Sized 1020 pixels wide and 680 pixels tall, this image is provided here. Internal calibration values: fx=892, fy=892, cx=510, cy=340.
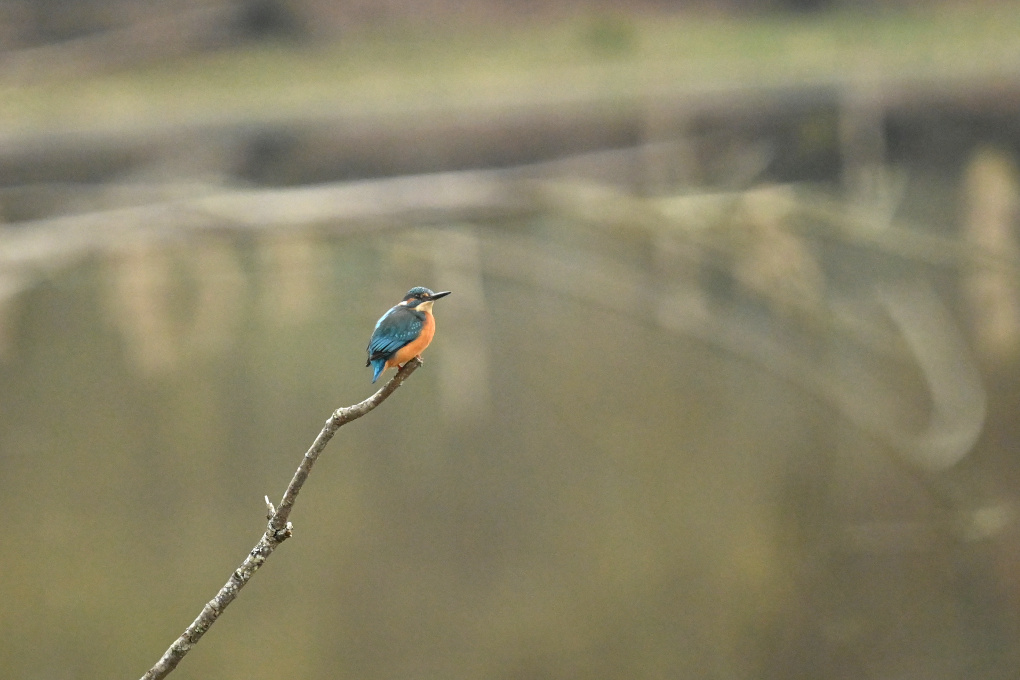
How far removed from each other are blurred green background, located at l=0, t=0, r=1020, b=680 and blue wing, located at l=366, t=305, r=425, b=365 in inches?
52.1

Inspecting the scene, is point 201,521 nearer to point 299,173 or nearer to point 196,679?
point 196,679

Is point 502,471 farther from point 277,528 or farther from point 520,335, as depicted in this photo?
point 277,528

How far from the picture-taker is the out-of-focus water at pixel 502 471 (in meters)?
1.97

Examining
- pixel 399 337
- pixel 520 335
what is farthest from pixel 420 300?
pixel 520 335

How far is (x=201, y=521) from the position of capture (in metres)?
2.00

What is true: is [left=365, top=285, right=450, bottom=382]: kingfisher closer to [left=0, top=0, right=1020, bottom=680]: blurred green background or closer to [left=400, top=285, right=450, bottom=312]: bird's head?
[left=400, top=285, right=450, bottom=312]: bird's head

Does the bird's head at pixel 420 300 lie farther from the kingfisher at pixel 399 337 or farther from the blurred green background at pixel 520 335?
the blurred green background at pixel 520 335

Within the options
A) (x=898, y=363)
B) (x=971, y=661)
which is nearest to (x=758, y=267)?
(x=898, y=363)

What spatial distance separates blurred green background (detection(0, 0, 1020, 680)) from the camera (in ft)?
6.51

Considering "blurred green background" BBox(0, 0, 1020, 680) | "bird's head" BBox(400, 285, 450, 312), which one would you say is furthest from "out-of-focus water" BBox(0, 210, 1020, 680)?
"bird's head" BBox(400, 285, 450, 312)

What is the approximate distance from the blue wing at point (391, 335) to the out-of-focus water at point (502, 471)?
1.30 metres

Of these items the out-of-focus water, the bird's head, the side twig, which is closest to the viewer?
the side twig

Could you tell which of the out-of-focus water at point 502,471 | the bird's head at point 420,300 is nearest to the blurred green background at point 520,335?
the out-of-focus water at point 502,471

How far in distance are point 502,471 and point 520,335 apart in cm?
32
